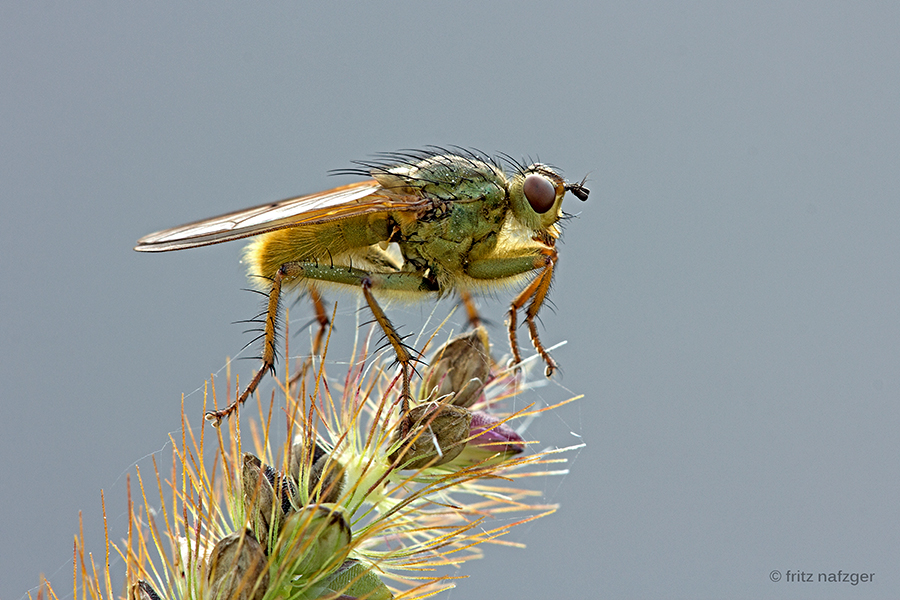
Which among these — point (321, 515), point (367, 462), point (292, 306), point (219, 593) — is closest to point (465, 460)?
point (367, 462)

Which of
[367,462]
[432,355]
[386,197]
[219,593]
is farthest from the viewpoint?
[386,197]

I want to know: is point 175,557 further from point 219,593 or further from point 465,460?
point 465,460

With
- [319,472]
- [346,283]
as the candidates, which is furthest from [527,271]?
[319,472]

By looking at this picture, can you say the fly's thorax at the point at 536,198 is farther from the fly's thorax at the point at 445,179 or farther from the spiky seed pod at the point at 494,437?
the spiky seed pod at the point at 494,437

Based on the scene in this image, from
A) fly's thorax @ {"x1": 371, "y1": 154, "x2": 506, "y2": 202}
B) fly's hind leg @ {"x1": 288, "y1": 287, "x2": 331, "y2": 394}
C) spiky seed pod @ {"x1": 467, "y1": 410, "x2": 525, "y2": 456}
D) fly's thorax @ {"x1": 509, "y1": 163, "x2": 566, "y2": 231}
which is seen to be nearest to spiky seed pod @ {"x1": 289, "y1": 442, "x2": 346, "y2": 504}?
spiky seed pod @ {"x1": 467, "y1": 410, "x2": 525, "y2": 456}

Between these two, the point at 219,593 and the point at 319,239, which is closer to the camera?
the point at 219,593

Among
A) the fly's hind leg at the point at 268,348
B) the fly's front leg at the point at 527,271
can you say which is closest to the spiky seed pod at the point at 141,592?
the fly's hind leg at the point at 268,348
